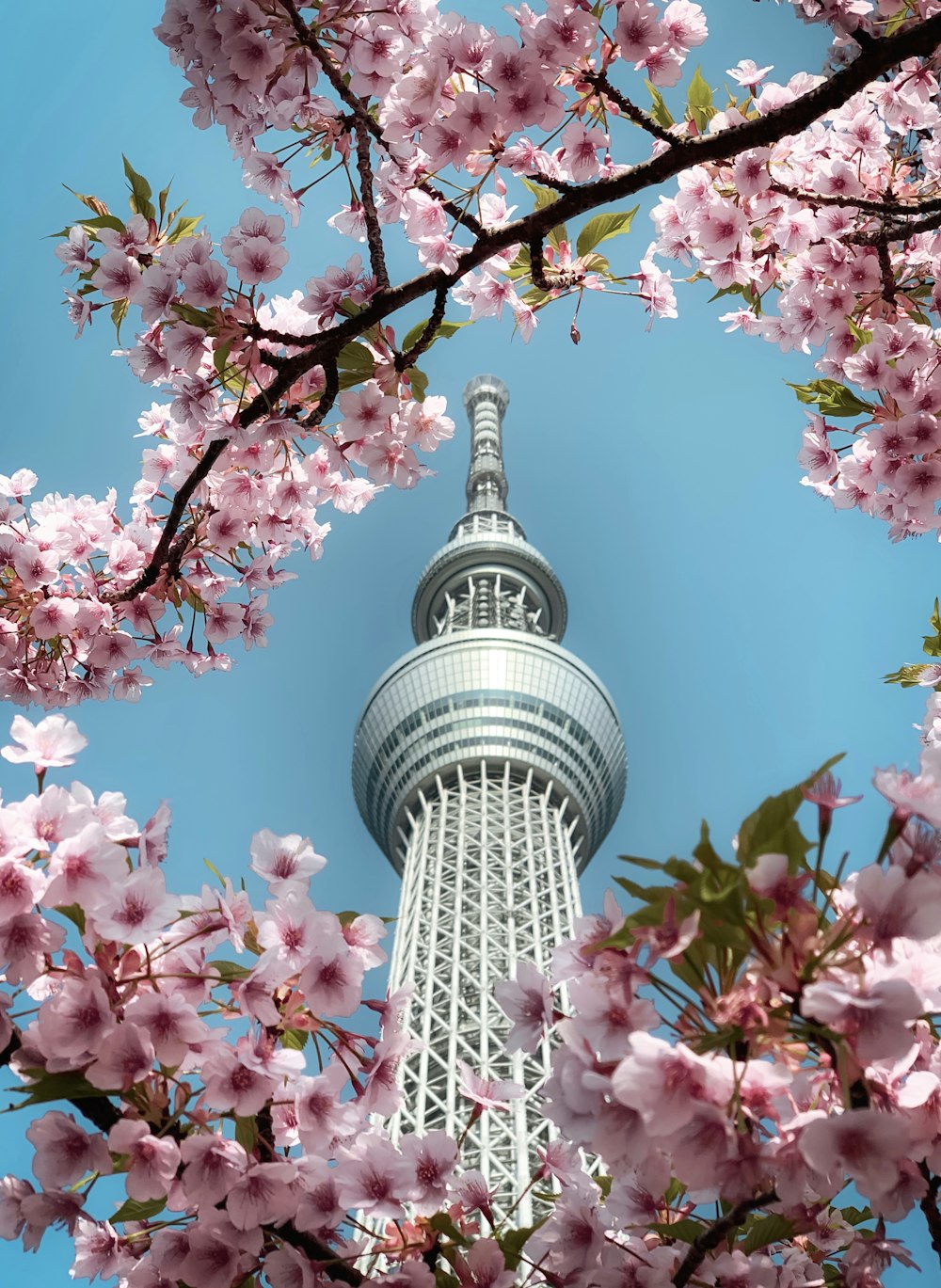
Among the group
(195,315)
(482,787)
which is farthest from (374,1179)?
(482,787)

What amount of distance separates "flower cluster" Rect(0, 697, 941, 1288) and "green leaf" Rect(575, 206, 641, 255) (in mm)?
1797

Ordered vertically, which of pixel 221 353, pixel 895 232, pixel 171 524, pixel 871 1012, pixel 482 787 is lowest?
pixel 871 1012

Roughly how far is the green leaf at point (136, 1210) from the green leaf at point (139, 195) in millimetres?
2165

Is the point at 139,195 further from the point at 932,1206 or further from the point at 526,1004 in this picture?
the point at 932,1206

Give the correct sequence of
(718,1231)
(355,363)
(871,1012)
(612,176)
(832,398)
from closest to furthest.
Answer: (871,1012) < (718,1231) < (612,176) < (355,363) < (832,398)

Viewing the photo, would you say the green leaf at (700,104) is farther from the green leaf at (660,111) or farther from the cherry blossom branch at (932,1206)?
the cherry blossom branch at (932,1206)

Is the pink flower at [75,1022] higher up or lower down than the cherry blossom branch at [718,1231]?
higher up

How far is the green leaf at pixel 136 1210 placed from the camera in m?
1.65

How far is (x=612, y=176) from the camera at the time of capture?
2.26 metres

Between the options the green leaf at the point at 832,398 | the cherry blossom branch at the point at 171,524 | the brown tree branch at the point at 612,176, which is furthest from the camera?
the green leaf at the point at 832,398

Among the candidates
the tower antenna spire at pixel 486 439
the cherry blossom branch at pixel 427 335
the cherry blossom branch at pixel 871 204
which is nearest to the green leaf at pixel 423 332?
the cherry blossom branch at pixel 427 335

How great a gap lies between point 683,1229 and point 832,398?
242 cm

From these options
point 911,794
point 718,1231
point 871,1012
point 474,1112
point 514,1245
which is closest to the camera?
point 871,1012

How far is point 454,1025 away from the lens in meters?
37.9
